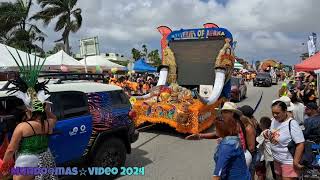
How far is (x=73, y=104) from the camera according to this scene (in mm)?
6160

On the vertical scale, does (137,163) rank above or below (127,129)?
below

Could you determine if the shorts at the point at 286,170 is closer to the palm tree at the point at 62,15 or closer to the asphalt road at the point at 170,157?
the asphalt road at the point at 170,157

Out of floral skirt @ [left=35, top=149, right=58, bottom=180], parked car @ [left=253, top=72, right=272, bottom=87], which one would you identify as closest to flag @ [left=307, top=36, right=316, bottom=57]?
parked car @ [left=253, top=72, right=272, bottom=87]

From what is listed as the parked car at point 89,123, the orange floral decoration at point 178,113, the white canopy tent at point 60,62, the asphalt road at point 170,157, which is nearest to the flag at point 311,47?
the white canopy tent at point 60,62

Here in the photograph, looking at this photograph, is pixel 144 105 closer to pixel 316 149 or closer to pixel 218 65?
pixel 218 65

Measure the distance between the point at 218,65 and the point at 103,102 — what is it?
7.46m

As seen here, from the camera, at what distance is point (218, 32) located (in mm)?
14117

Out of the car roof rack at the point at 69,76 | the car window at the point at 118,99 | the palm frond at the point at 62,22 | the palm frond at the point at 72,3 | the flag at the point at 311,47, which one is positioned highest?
the palm frond at the point at 72,3

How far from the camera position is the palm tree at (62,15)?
3466 centimetres

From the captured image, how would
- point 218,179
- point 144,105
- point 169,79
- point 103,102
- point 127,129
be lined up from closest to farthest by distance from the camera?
1. point 218,179
2. point 103,102
3. point 127,129
4. point 144,105
5. point 169,79

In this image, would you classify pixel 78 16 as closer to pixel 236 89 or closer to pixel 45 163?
pixel 236 89

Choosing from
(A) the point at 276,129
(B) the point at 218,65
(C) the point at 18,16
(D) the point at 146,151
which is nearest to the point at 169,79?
(B) the point at 218,65

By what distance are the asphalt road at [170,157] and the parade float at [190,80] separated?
58 cm

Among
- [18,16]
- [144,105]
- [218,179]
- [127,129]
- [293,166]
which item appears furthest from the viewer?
[18,16]
